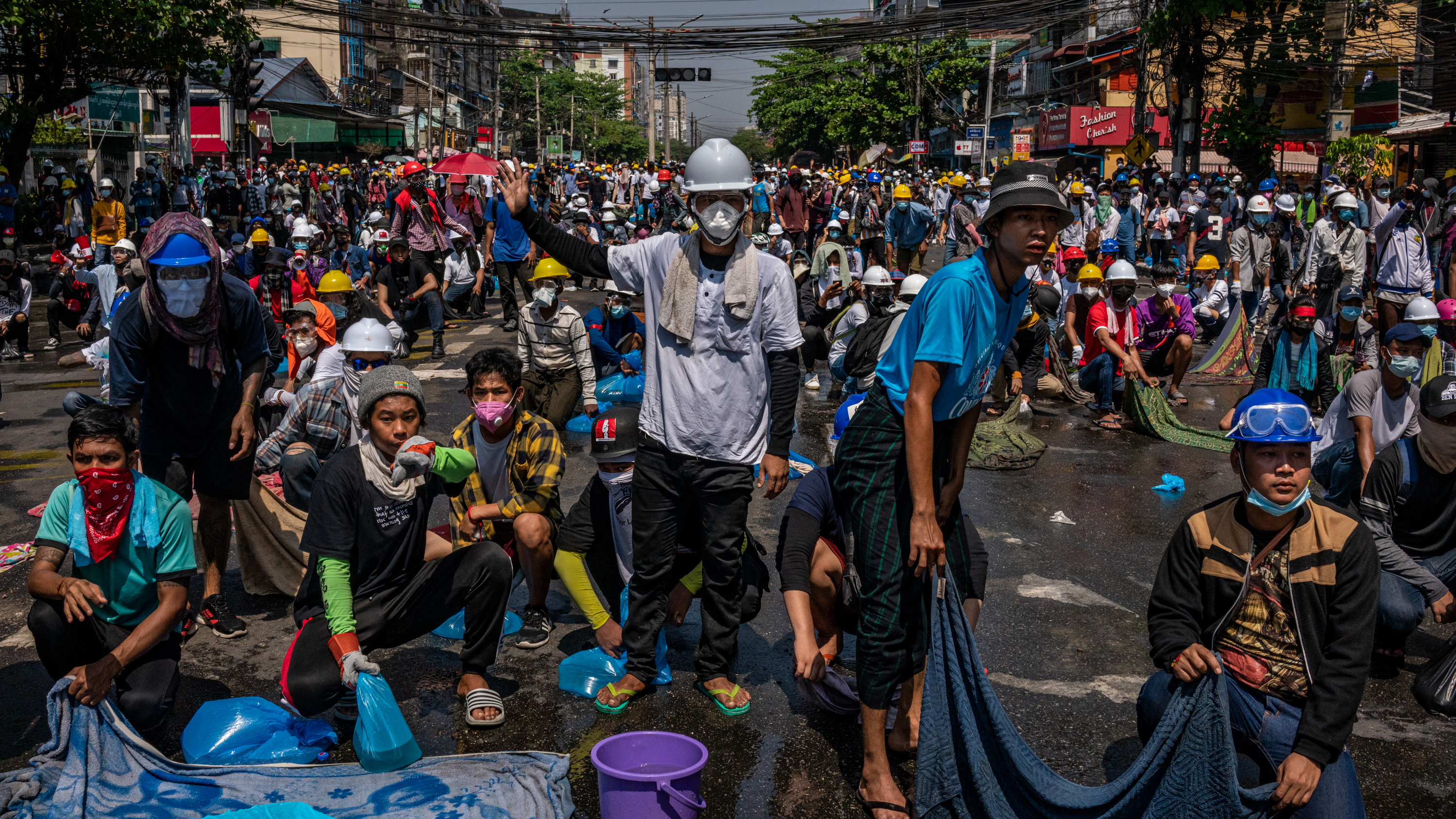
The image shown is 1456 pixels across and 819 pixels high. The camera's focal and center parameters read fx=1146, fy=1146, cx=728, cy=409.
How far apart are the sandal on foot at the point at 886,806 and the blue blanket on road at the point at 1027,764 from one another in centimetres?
18

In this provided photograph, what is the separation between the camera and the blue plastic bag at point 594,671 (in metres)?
4.54

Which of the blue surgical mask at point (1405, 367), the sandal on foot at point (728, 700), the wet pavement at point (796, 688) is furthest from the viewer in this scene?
the blue surgical mask at point (1405, 367)

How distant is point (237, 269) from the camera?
1373 cm

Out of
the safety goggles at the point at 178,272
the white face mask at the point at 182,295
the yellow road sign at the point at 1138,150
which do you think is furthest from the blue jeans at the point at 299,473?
the yellow road sign at the point at 1138,150

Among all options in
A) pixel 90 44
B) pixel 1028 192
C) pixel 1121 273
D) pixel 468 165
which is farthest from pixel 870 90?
pixel 1028 192

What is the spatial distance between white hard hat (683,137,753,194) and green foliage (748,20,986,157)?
53.0 m

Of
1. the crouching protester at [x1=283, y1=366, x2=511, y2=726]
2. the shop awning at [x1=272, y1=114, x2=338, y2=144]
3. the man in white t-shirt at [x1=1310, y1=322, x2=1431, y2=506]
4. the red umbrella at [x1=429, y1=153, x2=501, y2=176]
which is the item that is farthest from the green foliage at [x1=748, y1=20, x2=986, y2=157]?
the crouching protester at [x1=283, y1=366, x2=511, y2=726]

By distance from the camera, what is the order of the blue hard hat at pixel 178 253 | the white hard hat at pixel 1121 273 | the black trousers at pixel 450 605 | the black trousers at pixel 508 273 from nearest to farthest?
the black trousers at pixel 450 605 → the blue hard hat at pixel 178 253 → the white hard hat at pixel 1121 273 → the black trousers at pixel 508 273

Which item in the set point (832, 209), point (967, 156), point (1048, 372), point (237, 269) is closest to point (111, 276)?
point (237, 269)

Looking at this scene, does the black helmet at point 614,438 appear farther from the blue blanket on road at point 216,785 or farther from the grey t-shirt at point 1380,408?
the grey t-shirt at point 1380,408

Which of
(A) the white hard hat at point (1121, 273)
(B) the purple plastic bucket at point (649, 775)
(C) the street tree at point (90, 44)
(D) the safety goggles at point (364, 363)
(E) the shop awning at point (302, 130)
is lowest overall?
(B) the purple plastic bucket at point (649, 775)

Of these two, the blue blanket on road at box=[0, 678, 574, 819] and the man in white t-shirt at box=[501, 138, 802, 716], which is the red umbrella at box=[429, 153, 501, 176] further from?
the blue blanket on road at box=[0, 678, 574, 819]

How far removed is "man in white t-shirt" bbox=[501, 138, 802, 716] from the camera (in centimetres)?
414

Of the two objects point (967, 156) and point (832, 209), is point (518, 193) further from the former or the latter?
point (967, 156)
